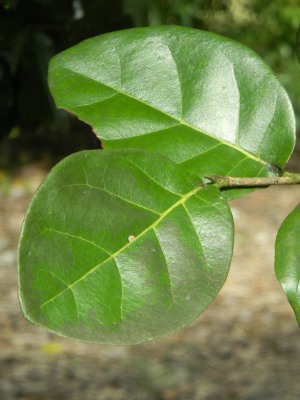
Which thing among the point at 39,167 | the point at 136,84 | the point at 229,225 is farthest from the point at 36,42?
the point at 39,167

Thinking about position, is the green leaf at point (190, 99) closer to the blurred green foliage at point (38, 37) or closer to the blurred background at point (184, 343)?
the blurred green foliage at point (38, 37)

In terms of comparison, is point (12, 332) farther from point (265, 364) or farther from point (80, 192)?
point (80, 192)

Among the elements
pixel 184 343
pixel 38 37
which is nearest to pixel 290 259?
pixel 38 37

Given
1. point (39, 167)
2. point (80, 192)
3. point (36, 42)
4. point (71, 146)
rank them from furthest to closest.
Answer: point (39, 167), point (71, 146), point (36, 42), point (80, 192)

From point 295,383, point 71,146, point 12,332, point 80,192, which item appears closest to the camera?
point 80,192

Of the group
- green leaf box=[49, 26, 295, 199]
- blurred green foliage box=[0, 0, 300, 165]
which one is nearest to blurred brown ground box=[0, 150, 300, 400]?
blurred green foliage box=[0, 0, 300, 165]

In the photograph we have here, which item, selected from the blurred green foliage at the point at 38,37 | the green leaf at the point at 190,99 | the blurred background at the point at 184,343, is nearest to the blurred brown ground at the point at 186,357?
the blurred background at the point at 184,343

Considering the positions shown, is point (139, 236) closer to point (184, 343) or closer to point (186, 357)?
point (186, 357)
